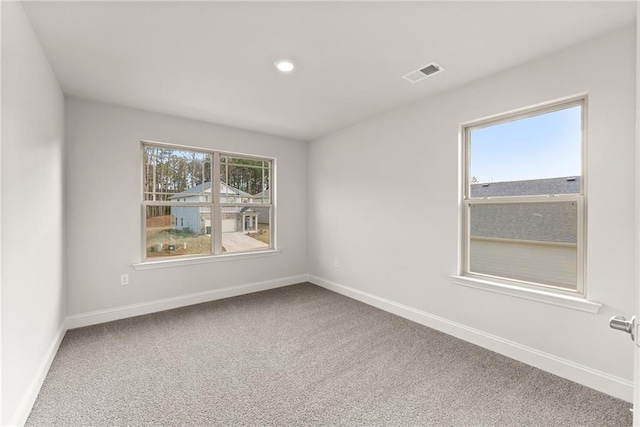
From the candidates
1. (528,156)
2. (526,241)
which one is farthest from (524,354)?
(528,156)

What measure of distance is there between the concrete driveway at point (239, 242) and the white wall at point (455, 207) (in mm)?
938

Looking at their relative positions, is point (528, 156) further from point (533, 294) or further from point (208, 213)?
point (208, 213)

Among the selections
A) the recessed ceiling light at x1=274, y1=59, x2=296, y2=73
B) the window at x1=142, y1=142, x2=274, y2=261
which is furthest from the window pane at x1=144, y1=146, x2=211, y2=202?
the recessed ceiling light at x1=274, y1=59, x2=296, y2=73

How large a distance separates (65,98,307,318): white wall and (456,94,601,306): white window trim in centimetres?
295

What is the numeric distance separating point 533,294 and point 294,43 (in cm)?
263

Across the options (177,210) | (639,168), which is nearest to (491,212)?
(639,168)

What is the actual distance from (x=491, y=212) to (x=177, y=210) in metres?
3.58

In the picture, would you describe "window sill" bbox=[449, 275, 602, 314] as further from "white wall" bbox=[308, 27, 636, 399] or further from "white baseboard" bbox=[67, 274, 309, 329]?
"white baseboard" bbox=[67, 274, 309, 329]

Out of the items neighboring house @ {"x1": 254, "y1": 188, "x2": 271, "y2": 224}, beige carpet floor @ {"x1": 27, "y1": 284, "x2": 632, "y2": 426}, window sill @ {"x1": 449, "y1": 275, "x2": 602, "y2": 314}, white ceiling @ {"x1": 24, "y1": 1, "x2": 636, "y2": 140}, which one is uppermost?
white ceiling @ {"x1": 24, "y1": 1, "x2": 636, "y2": 140}

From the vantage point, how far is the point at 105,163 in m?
3.04

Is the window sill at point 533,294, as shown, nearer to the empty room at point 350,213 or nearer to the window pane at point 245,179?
the empty room at point 350,213

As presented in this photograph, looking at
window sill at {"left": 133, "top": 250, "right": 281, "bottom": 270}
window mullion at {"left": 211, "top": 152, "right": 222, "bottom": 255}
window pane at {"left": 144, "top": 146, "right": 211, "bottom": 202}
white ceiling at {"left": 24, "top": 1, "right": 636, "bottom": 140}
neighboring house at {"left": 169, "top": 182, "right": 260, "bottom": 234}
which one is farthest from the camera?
window mullion at {"left": 211, "top": 152, "right": 222, "bottom": 255}

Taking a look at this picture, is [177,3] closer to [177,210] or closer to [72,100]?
[72,100]

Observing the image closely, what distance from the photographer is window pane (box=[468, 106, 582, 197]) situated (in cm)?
212
